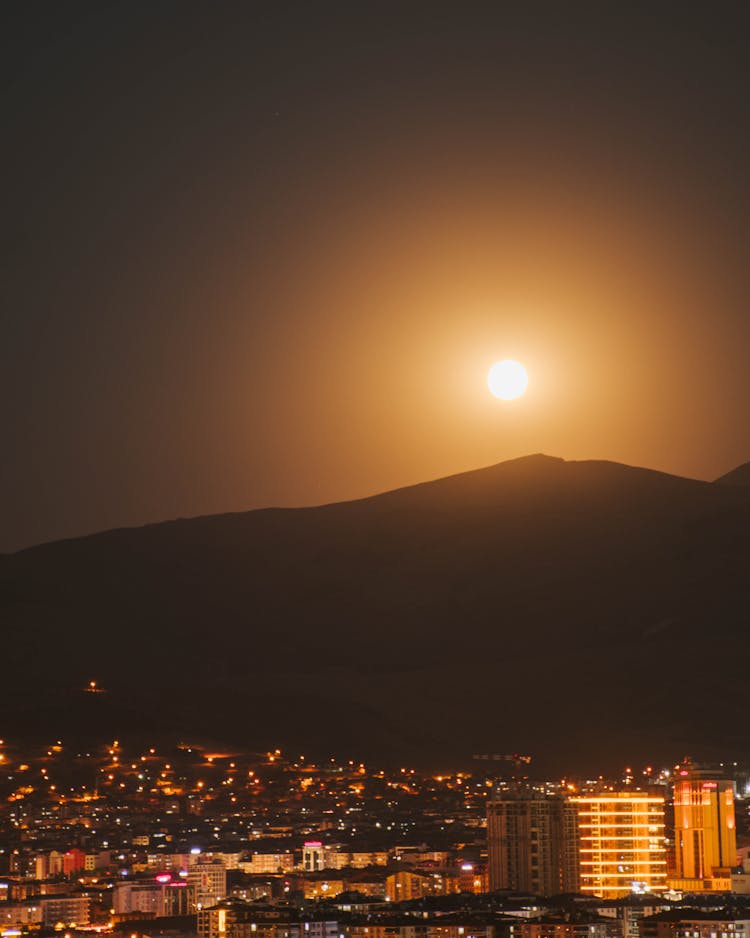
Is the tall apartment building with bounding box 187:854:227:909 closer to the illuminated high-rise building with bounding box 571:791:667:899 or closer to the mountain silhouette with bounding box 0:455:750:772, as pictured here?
the illuminated high-rise building with bounding box 571:791:667:899

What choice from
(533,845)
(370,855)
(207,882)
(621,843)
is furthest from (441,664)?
(533,845)

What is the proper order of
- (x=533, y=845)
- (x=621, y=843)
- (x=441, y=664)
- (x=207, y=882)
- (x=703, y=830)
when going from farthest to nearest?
(x=441, y=664) < (x=207, y=882) < (x=703, y=830) < (x=621, y=843) < (x=533, y=845)

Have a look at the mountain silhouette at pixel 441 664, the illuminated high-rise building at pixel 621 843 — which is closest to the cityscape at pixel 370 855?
the illuminated high-rise building at pixel 621 843

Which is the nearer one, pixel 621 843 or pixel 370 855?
pixel 621 843

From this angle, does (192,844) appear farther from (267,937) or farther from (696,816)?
(267,937)

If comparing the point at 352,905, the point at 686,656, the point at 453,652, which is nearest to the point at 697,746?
the point at 686,656

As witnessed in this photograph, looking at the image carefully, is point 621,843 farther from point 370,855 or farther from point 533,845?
point 370,855

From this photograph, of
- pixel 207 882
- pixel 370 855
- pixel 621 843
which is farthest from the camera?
pixel 370 855
